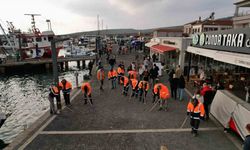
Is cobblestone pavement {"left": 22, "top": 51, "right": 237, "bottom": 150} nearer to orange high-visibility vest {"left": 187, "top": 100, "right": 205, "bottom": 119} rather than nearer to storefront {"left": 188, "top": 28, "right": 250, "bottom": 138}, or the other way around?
storefront {"left": 188, "top": 28, "right": 250, "bottom": 138}

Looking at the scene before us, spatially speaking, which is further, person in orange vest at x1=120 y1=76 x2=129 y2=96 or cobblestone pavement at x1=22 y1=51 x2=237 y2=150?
person in orange vest at x1=120 y1=76 x2=129 y2=96

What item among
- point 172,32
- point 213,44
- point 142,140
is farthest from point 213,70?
point 172,32

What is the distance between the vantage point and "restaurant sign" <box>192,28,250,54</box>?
27.1ft

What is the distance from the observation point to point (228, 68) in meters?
14.1

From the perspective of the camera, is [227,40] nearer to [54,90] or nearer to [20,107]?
[54,90]

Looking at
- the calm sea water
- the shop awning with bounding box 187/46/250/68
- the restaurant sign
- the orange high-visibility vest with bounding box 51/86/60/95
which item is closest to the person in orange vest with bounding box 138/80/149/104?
the shop awning with bounding box 187/46/250/68

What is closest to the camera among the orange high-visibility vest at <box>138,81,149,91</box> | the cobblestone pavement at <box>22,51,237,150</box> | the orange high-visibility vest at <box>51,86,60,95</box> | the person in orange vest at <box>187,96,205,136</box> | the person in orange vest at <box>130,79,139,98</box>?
the cobblestone pavement at <box>22,51,237,150</box>

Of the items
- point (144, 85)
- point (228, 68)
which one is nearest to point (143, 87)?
point (144, 85)

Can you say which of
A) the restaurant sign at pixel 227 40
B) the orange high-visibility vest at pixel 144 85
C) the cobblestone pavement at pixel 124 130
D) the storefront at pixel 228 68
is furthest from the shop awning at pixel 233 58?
the orange high-visibility vest at pixel 144 85

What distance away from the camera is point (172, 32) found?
48500mm

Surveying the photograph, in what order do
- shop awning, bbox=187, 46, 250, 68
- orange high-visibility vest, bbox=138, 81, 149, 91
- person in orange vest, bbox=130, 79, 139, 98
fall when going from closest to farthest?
shop awning, bbox=187, 46, 250, 68 → orange high-visibility vest, bbox=138, 81, 149, 91 → person in orange vest, bbox=130, 79, 139, 98

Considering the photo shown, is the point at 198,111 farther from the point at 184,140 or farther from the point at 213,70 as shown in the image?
the point at 213,70

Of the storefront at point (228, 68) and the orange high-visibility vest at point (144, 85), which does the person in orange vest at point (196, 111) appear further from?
the orange high-visibility vest at point (144, 85)

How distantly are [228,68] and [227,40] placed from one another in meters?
5.18
